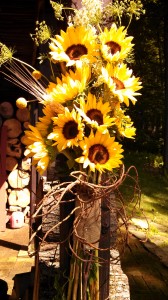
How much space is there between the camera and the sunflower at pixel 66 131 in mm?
1444

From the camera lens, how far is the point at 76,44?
60.3 inches

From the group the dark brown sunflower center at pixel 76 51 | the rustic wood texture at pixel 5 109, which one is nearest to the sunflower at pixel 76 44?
the dark brown sunflower center at pixel 76 51

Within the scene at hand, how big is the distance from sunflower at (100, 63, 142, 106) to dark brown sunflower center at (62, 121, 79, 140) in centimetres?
17

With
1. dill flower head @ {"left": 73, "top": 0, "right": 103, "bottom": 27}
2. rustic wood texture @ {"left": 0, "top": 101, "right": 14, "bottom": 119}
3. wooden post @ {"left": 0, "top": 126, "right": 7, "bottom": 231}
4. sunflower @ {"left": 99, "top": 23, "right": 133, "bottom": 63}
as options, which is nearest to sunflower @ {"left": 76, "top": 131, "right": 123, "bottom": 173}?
sunflower @ {"left": 99, "top": 23, "right": 133, "bottom": 63}

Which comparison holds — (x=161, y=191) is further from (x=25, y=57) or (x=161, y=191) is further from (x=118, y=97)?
(x=118, y=97)

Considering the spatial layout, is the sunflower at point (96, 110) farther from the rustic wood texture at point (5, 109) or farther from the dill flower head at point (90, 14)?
the rustic wood texture at point (5, 109)

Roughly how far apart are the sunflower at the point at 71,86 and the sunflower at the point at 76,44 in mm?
45

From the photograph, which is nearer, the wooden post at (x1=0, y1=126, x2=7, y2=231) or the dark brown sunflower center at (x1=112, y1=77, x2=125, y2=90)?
the dark brown sunflower center at (x1=112, y1=77, x2=125, y2=90)

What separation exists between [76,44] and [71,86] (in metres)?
0.16

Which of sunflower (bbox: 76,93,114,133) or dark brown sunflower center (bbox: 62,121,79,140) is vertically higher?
sunflower (bbox: 76,93,114,133)

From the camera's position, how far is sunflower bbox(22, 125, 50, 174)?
4.88ft

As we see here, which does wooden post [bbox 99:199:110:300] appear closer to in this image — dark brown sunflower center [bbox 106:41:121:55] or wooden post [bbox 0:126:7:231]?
dark brown sunflower center [bbox 106:41:121:55]

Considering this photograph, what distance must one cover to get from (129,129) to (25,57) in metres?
5.80

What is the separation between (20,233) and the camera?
7.48 m
